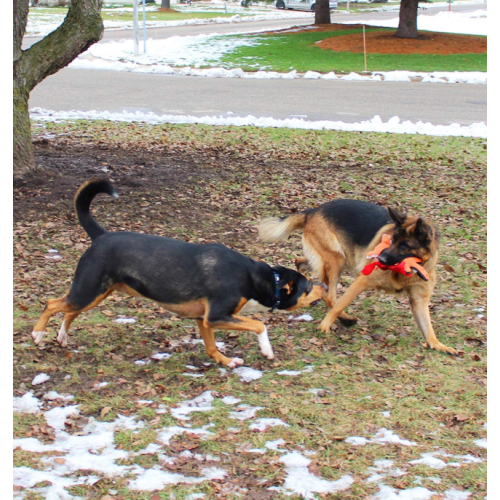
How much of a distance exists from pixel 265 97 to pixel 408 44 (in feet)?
43.6

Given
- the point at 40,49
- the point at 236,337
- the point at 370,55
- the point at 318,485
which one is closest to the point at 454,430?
the point at 318,485

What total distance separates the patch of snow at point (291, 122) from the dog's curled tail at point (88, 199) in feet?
30.8

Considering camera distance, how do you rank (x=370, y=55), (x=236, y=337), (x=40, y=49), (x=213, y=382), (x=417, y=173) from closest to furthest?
(x=213, y=382) < (x=236, y=337) < (x=40, y=49) < (x=417, y=173) < (x=370, y=55)

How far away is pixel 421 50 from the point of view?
27500 mm

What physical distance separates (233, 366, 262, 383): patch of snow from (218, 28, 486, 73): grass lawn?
760 inches

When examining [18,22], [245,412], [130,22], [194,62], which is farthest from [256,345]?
[130,22]

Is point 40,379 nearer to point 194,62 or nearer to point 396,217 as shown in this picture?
point 396,217

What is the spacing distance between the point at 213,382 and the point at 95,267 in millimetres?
1315

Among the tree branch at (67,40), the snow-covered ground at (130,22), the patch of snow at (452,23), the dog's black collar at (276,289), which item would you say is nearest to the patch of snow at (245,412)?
the dog's black collar at (276,289)

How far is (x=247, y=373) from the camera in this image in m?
5.12

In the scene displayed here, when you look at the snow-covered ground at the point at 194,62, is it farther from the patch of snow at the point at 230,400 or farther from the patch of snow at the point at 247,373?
the patch of snow at the point at 230,400

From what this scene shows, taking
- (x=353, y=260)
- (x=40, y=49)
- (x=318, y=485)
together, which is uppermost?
(x=40, y=49)

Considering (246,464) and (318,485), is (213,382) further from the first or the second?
(318,485)

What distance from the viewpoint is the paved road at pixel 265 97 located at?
15938mm
